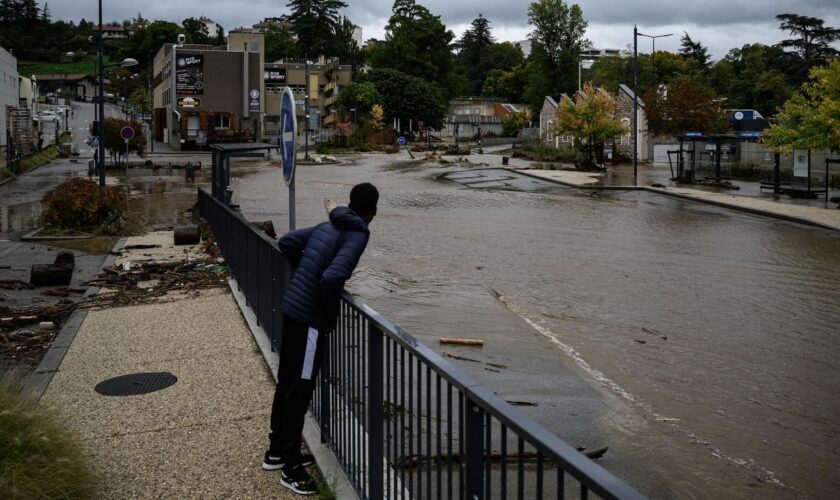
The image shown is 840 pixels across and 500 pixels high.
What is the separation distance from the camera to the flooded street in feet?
23.2

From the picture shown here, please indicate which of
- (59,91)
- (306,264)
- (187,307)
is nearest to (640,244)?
(187,307)

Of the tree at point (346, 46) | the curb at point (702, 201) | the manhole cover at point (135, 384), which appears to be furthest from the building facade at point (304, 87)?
the manhole cover at point (135, 384)

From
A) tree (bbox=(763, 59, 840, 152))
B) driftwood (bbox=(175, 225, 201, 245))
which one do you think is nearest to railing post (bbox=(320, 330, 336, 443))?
driftwood (bbox=(175, 225, 201, 245))

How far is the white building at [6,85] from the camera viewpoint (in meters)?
58.1

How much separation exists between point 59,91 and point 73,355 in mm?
173289

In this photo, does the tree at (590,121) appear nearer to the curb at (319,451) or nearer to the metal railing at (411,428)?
the metal railing at (411,428)

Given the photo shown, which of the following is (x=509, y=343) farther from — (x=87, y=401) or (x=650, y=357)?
(x=87, y=401)

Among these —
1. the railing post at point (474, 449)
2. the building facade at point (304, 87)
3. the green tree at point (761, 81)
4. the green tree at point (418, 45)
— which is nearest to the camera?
the railing post at point (474, 449)

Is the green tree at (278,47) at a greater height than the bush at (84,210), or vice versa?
the green tree at (278,47)

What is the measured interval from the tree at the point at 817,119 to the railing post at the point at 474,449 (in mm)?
28398

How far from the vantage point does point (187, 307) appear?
37.0 feet

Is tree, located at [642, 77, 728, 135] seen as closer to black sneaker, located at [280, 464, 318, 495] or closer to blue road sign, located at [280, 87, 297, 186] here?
blue road sign, located at [280, 87, 297, 186]

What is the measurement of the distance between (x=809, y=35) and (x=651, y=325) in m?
99.2

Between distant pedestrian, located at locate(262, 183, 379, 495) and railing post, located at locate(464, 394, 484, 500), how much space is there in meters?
1.73
